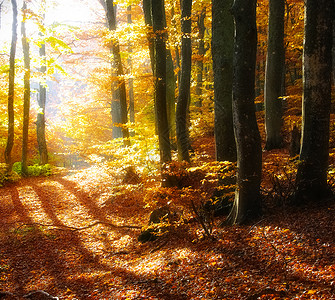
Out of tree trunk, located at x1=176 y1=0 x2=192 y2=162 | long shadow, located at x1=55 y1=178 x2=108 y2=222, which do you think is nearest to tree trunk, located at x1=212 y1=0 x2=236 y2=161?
tree trunk, located at x1=176 y1=0 x2=192 y2=162

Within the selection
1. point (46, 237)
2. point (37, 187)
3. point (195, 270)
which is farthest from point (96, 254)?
point (37, 187)

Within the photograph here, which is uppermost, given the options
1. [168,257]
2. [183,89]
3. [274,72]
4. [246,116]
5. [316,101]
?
[274,72]

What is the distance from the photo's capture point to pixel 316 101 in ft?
15.5

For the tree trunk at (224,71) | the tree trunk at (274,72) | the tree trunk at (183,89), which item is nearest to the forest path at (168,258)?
the tree trunk at (224,71)

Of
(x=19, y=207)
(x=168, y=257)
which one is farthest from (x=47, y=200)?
(x=168, y=257)

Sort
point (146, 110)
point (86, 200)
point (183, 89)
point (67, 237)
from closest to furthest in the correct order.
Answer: point (67, 237) → point (183, 89) → point (86, 200) → point (146, 110)

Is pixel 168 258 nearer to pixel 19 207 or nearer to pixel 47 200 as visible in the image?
pixel 19 207

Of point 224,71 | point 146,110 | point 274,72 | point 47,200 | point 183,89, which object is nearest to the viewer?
point 224,71

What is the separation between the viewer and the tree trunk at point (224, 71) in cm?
581

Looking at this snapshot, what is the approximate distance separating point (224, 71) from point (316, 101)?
188 centimetres

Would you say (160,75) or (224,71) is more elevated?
(160,75)

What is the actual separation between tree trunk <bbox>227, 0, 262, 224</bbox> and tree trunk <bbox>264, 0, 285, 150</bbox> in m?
5.53

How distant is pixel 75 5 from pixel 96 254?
709 inches

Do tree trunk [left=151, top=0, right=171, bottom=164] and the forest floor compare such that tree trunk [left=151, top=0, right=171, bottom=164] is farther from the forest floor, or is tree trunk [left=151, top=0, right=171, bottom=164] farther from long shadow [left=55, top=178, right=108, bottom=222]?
long shadow [left=55, top=178, right=108, bottom=222]
